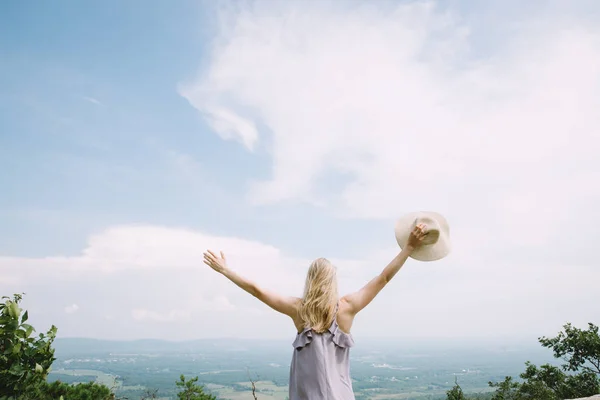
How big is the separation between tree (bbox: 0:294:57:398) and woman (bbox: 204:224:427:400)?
92.9 inches

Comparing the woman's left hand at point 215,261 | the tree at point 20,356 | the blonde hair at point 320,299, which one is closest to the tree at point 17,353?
the tree at point 20,356

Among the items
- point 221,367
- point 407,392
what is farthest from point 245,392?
point 221,367

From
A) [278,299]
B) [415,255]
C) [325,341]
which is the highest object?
[415,255]

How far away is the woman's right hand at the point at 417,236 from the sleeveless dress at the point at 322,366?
0.64 meters

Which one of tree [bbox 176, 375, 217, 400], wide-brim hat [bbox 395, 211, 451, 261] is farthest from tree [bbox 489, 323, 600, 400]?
wide-brim hat [bbox 395, 211, 451, 261]

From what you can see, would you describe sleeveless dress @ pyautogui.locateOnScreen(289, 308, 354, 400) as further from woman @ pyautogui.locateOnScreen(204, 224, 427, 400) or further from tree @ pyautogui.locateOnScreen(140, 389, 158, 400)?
tree @ pyautogui.locateOnScreen(140, 389, 158, 400)

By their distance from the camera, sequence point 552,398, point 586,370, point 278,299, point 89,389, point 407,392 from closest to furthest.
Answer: point 278,299
point 89,389
point 552,398
point 586,370
point 407,392

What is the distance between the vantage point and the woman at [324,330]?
2.42 metres

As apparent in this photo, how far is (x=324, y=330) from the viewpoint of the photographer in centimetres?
249

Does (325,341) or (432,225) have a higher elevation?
(432,225)

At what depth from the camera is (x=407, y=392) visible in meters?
66.9

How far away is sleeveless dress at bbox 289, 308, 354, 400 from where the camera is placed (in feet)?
7.86

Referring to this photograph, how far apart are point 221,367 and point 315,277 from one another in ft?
312

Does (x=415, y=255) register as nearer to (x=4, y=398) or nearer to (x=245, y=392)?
(x=4, y=398)
